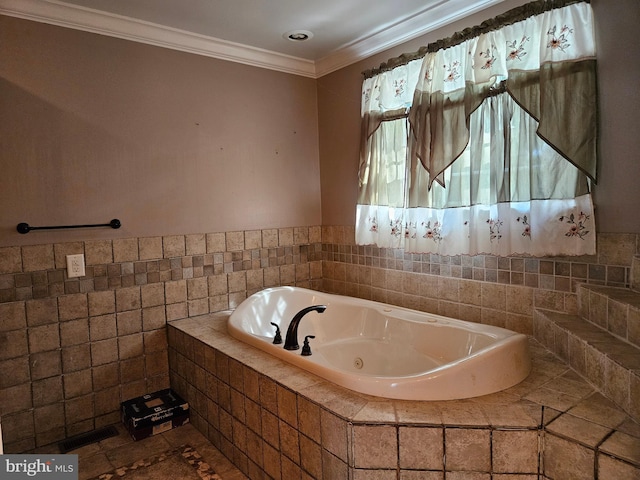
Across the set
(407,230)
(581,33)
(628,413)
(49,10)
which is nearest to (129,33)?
(49,10)

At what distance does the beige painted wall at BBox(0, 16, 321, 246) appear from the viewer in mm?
2199

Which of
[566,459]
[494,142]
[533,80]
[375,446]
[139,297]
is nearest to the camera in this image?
[566,459]

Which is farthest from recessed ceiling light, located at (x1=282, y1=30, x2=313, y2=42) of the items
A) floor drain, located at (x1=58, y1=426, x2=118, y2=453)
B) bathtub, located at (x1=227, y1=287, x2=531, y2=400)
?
floor drain, located at (x1=58, y1=426, x2=118, y2=453)

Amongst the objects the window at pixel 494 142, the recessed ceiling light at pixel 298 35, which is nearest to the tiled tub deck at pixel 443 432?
the window at pixel 494 142

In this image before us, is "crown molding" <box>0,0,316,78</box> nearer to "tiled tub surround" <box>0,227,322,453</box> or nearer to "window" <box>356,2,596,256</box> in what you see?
"window" <box>356,2,596,256</box>

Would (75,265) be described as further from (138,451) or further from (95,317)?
(138,451)

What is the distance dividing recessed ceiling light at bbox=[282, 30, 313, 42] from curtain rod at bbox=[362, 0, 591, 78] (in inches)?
21.5

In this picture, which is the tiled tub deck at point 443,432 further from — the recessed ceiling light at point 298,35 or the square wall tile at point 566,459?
the recessed ceiling light at point 298,35

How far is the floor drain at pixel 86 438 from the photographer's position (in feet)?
7.42

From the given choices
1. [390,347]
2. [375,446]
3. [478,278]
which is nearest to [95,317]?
[390,347]

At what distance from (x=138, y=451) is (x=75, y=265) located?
106cm

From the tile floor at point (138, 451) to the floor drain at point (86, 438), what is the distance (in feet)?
0.10

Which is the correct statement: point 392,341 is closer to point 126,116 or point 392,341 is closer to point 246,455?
point 246,455

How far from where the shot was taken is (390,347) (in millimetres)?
2441
